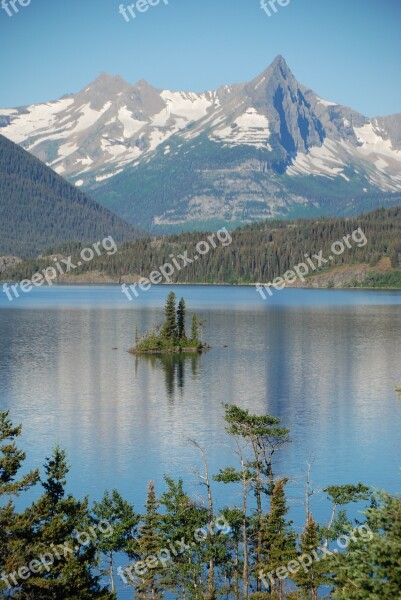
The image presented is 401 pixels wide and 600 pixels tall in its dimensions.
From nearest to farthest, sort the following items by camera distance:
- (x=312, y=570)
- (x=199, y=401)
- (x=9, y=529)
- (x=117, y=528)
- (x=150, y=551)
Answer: (x=9, y=529) < (x=312, y=570) < (x=150, y=551) < (x=117, y=528) < (x=199, y=401)

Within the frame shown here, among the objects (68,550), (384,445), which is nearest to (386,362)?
(384,445)

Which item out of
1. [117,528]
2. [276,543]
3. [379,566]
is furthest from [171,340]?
[379,566]

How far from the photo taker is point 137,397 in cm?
9250

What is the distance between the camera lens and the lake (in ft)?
206

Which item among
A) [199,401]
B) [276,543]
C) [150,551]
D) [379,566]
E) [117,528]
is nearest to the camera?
[379,566]

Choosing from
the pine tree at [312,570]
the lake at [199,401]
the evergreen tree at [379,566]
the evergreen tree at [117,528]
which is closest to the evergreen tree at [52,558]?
the evergreen tree at [117,528]

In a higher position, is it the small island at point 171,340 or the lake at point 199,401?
the small island at point 171,340

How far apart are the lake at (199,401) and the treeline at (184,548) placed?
4287 mm

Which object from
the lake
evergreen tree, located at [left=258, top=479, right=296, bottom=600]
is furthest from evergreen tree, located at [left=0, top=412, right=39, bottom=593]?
the lake

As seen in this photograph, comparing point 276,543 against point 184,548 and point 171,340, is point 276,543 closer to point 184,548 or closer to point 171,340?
point 184,548

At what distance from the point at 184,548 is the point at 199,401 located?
50510mm

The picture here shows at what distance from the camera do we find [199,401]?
89.7 m

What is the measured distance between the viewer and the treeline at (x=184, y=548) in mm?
26391

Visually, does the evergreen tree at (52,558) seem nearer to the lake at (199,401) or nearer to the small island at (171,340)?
the lake at (199,401)
